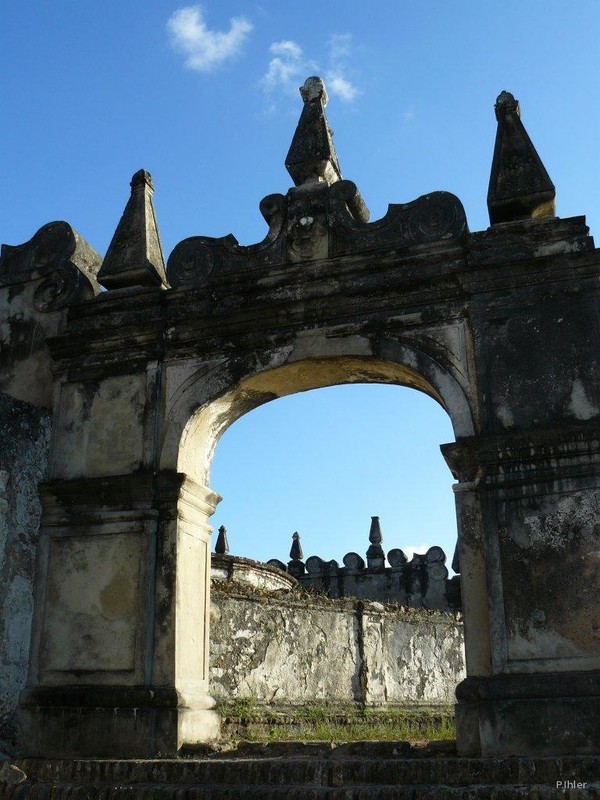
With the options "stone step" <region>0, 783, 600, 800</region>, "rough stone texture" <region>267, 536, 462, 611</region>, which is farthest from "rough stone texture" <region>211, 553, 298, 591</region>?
"stone step" <region>0, 783, 600, 800</region>

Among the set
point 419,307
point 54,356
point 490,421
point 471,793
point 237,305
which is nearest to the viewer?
point 471,793

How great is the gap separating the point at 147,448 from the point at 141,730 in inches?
86.3

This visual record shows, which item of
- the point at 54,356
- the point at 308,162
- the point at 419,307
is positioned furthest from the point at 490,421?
the point at 54,356

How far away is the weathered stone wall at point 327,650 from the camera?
9.77 metres

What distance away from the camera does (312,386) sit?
8.01 metres

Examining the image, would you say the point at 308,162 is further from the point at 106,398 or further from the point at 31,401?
the point at 31,401

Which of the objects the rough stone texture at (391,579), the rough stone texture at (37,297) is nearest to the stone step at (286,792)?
the rough stone texture at (37,297)

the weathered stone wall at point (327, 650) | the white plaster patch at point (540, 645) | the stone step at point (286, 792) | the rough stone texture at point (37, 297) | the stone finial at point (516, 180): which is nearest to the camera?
the stone step at point (286, 792)

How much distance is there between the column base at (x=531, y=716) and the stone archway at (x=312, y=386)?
0.04 ft

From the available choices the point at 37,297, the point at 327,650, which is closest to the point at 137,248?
the point at 37,297

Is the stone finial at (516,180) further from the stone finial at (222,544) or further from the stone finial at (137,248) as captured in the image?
the stone finial at (222,544)

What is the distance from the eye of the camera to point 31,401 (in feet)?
27.4

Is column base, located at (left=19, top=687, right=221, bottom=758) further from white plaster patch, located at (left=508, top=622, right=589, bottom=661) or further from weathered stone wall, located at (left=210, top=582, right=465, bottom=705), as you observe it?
weathered stone wall, located at (left=210, top=582, right=465, bottom=705)

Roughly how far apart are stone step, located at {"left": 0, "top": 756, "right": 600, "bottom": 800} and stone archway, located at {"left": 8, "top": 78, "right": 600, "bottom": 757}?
0.43 metres
